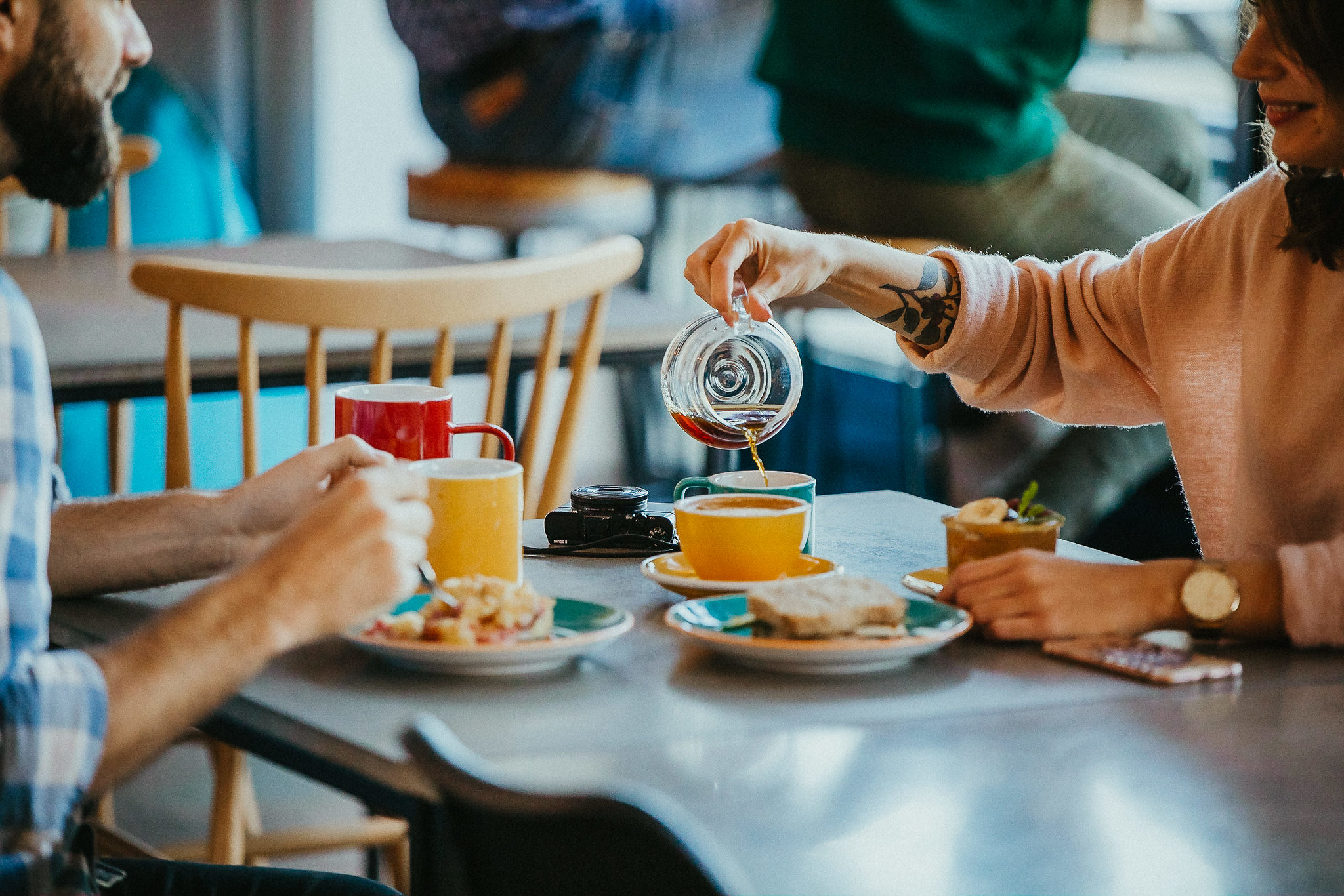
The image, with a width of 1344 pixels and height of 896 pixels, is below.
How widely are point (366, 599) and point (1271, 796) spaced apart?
1.75ft

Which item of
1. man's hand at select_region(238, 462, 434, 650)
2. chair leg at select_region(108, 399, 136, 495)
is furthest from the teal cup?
chair leg at select_region(108, 399, 136, 495)

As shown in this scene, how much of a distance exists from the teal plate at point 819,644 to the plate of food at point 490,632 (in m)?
0.05

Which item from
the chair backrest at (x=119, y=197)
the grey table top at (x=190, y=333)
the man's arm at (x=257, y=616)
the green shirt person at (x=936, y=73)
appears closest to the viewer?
the man's arm at (x=257, y=616)

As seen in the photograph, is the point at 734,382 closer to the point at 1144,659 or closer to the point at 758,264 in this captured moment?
the point at 758,264

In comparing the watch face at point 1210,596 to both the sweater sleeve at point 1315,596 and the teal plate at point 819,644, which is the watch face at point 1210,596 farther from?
the teal plate at point 819,644

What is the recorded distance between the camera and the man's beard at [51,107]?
115 cm

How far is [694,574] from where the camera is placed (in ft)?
4.11

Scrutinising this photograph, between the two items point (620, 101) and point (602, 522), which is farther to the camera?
point (620, 101)

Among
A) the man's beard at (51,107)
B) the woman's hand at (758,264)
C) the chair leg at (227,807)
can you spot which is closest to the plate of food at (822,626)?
the woman's hand at (758,264)

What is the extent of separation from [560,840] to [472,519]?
0.51 metres

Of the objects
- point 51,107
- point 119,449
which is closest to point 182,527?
point 51,107

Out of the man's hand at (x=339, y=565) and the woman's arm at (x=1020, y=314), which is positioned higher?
the woman's arm at (x=1020, y=314)

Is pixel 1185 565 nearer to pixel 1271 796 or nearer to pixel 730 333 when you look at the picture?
pixel 1271 796

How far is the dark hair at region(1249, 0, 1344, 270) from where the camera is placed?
1138 millimetres
